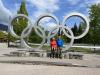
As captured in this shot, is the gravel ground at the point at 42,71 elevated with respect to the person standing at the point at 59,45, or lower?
lower

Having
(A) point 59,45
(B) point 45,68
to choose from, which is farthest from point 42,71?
(A) point 59,45

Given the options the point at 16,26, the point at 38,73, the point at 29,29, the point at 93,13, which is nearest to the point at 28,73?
the point at 38,73

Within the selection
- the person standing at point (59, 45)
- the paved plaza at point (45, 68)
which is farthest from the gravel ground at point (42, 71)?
the person standing at point (59, 45)

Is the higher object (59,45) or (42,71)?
(59,45)

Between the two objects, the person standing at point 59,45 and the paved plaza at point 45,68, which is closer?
the paved plaza at point 45,68

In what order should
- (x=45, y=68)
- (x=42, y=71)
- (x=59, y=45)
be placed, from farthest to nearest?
1. (x=59, y=45)
2. (x=45, y=68)
3. (x=42, y=71)

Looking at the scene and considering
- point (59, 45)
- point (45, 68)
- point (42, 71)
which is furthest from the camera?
point (59, 45)

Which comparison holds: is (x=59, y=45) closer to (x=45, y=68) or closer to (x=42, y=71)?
(x=45, y=68)

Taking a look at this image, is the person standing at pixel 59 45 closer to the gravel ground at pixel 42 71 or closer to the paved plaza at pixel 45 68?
the paved plaza at pixel 45 68

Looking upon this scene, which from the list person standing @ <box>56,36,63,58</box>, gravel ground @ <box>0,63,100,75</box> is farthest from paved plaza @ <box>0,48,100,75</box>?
person standing @ <box>56,36,63,58</box>

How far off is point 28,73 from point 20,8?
5529cm

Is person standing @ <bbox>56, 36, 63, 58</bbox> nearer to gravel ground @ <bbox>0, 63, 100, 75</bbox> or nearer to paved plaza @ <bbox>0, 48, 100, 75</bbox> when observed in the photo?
paved plaza @ <bbox>0, 48, 100, 75</bbox>

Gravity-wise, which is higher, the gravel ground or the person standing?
the person standing

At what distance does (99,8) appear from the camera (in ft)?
163
